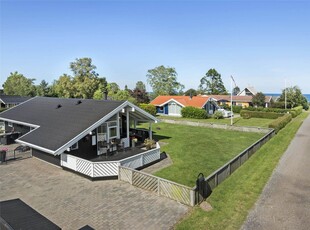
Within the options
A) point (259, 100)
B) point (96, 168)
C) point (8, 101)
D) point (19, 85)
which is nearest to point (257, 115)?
point (259, 100)

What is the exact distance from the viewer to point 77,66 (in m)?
63.5

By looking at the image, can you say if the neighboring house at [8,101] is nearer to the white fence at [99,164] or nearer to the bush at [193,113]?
the bush at [193,113]

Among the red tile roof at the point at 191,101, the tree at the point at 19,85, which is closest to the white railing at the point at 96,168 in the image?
the red tile roof at the point at 191,101

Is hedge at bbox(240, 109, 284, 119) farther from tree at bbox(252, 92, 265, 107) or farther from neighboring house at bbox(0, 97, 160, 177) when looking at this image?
neighboring house at bbox(0, 97, 160, 177)

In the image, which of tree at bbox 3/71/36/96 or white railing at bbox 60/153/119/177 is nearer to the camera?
white railing at bbox 60/153/119/177

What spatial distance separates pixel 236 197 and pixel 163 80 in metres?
71.2

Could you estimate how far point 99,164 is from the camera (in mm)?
13672

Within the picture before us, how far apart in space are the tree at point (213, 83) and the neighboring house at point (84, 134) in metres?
77.8

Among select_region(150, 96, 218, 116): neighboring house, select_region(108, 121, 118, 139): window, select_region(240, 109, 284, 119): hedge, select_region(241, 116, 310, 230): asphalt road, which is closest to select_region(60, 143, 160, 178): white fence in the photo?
select_region(108, 121, 118, 139): window

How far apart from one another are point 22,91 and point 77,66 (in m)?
23.8

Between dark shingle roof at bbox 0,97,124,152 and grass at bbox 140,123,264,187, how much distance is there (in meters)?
5.92

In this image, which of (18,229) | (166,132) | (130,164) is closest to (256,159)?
(130,164)

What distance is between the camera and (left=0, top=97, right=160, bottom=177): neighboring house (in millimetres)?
14141

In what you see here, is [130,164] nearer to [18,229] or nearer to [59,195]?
[59,195]
